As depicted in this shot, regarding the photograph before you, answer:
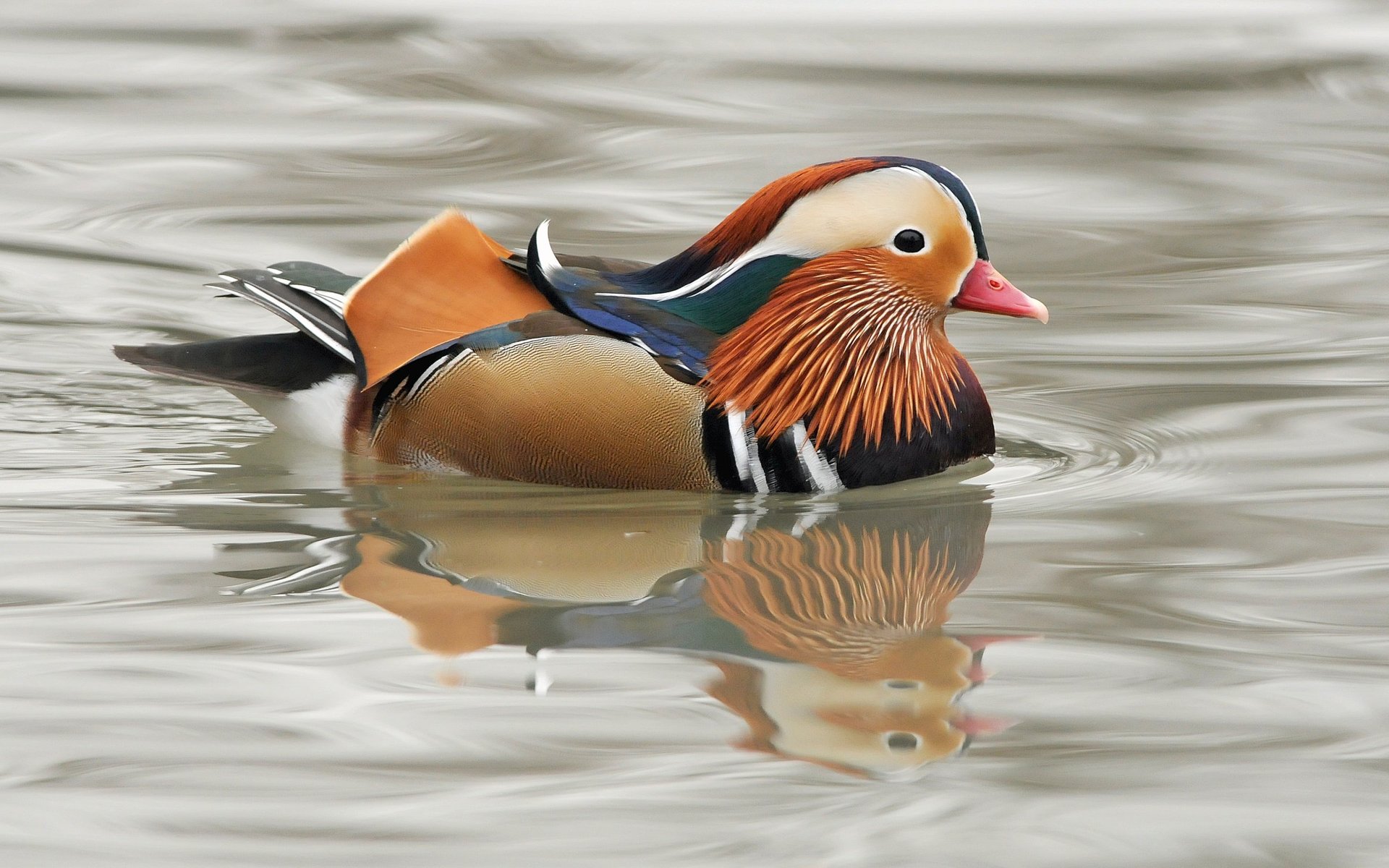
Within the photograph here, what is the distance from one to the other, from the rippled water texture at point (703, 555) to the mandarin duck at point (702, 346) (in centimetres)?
16

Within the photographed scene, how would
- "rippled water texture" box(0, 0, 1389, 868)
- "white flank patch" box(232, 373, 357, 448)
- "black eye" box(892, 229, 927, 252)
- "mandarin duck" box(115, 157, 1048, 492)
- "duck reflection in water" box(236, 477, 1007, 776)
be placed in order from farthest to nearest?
"white flank patch" box(232, 373, 357, 448) → "black eye" box(892, 229, 927, 252) → "mandarin duck" box(115, 157, 1048, 492) → "duck reflection in water" box(236, 477, 1007, 776) → "rippled water texture" box(0, 0, 1389, 868)

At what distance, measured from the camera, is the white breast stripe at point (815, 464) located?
18.6 feet

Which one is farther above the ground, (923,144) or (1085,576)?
(923,144)

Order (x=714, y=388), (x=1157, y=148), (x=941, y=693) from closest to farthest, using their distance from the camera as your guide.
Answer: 1. (x=941, y=693)
2. (x=714, y=388)
3. (x=1157, y=148)

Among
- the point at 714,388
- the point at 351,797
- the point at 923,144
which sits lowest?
the point at 351,797

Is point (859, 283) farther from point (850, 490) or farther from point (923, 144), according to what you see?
point (923, 144)

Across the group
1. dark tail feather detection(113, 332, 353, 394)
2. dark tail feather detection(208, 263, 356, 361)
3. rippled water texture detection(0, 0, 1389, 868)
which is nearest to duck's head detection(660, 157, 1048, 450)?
rippled water texture detection(0, 0, 1389, 868)

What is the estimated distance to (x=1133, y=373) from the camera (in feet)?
23.3

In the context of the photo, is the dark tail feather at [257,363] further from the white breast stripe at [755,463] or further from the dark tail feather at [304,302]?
the white breast stripe at [755,463]

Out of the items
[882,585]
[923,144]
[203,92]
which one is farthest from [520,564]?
[203,92]

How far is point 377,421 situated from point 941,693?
2.45 metres

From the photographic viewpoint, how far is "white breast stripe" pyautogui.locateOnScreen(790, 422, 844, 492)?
567 centimetres

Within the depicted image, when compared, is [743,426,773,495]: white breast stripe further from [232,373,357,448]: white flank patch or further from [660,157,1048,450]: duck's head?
[232,373,357,448]: white flank patch

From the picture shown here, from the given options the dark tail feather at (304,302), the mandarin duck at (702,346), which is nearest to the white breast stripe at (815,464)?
the mandarin duck at (702,346)
